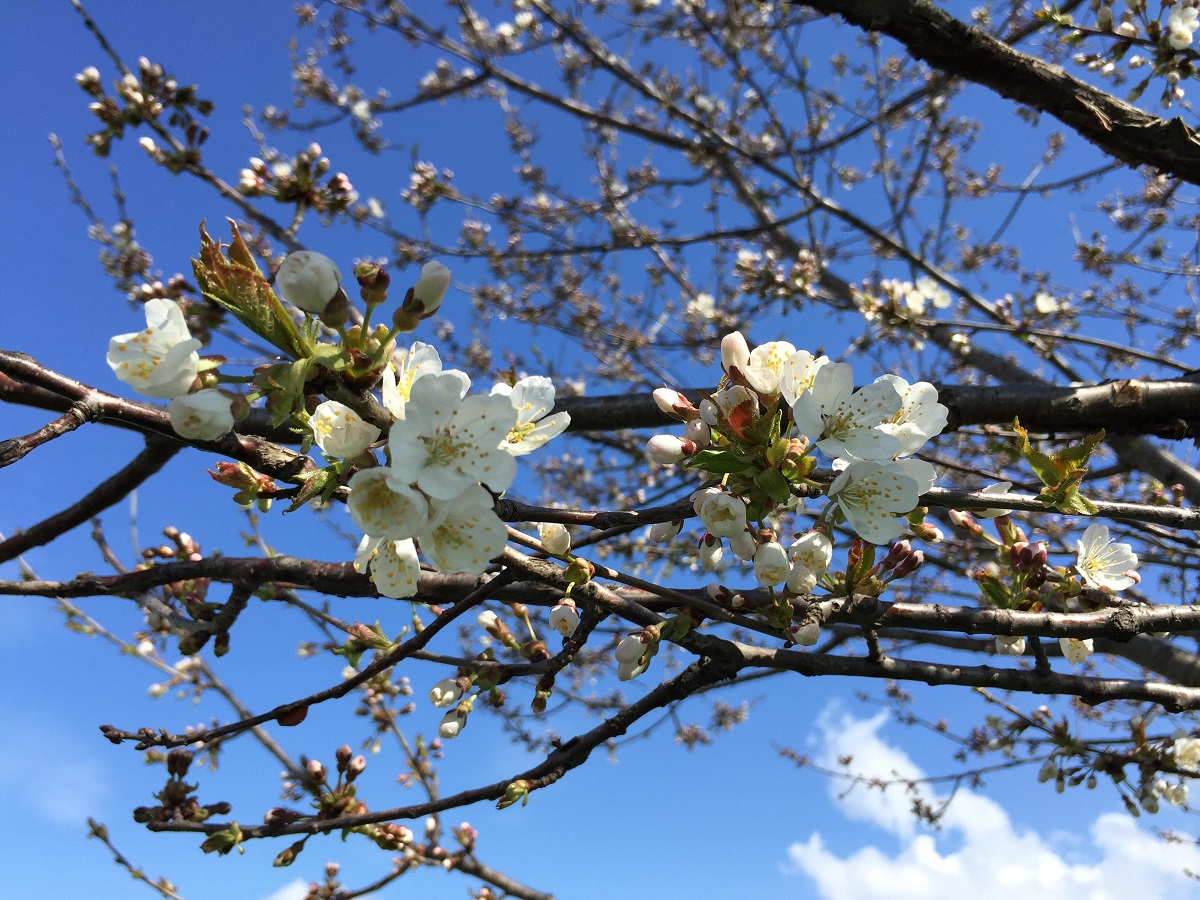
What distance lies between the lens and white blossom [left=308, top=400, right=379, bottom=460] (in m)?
0.96

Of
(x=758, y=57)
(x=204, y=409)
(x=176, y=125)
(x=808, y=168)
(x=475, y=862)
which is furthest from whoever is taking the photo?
(x=758, y=57)

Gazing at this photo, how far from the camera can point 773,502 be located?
1.28m

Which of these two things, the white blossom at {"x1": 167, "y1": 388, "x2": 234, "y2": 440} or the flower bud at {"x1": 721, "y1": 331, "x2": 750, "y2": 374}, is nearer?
the white blossom at {"x1": 167, "y1": 388, "x2": 234, "y2": 440}

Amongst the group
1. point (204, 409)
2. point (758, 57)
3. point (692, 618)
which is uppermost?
point (758, 57)

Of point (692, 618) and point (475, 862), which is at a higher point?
point (475, 862)

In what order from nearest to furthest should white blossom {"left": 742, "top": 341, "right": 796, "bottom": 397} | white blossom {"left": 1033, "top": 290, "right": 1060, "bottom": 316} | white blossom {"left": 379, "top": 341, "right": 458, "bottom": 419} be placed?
1. white blossom {"left": 379, "top": 341, "right": 458, "bottom": 419}
2. white blossom {"left": 742, "top": 341, "right": 796, "bottom": 397}
3. white blossom {"left": 1033, "top": 290, "right": 1060, "bottom": 316}

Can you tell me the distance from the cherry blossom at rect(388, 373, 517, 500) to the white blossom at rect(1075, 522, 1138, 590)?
1599mm

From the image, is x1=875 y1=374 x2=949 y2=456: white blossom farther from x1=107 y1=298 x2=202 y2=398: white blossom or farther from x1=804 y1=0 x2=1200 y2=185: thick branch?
x1=804 y1=0 x2=1200 y2=185: thick branch

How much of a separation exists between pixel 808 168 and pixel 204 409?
15.5 ft

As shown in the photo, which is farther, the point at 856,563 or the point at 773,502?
the point at 856,563

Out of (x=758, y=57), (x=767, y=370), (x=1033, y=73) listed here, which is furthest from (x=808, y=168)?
(x=767, y=370)

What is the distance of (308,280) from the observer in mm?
929

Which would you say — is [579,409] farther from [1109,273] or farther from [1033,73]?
[1109,273]

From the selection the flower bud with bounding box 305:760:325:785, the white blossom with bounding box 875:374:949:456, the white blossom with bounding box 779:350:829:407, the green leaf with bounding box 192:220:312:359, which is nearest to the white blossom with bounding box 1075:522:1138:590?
the white blossom with bounding box 875:374:949:456
